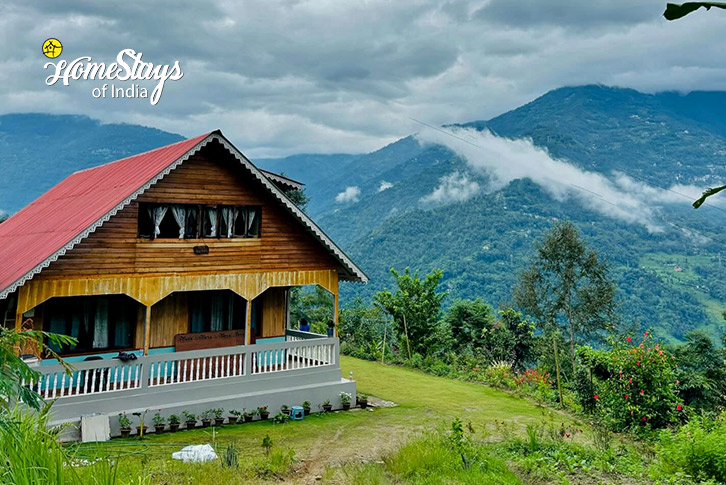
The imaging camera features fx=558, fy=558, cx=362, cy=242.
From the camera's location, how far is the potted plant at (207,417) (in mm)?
12859

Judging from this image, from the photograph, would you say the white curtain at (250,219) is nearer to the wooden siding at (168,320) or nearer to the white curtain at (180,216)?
the white curtain at (180,216)

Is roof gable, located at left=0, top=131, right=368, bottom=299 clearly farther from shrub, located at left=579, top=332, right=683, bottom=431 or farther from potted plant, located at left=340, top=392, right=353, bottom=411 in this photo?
shrub, located at left=579, top=332, right=683, bottom=431

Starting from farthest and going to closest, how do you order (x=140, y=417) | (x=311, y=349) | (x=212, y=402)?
1. (x=311, y=349)
2. (x=212, y=402)
3. (x=140, y=417)

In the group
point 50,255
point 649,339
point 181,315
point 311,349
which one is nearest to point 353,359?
point 311,349

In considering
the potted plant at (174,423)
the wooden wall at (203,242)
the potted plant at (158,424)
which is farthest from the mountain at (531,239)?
the potted plant at (158,424)

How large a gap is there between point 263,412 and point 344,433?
2.37 m

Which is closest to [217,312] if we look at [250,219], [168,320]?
[168,320]

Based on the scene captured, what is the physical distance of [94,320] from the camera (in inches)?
543

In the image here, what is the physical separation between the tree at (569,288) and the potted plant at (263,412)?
27381mm

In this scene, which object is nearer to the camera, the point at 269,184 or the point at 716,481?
the point at 716,481

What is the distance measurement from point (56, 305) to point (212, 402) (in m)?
4.39

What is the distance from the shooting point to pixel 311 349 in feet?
51.8

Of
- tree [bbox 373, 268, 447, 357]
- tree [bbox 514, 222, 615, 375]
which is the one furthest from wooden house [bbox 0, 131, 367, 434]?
tree [bbox 514, 222, 615, 375]

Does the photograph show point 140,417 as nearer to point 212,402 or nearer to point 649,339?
point 212,402
